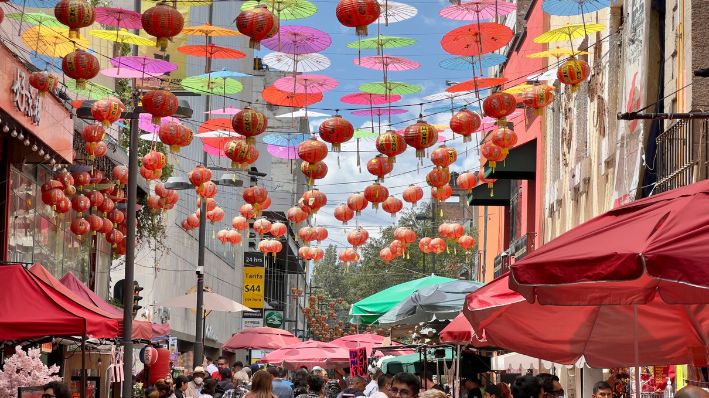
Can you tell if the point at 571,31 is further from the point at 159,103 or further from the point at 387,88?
the point at 159,103

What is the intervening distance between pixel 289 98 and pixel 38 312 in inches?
414

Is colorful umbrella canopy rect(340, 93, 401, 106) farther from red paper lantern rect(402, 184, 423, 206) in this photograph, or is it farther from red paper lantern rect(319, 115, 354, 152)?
red paper lantern rect(402, 184, 423, 206)

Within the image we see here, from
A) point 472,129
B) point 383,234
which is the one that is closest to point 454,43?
point 472,129

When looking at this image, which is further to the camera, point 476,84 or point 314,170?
point 314,170

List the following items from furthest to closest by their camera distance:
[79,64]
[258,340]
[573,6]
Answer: [258,340], [573,6], [79,64]

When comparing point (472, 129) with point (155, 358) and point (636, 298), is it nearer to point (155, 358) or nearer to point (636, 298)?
point (155, 358)

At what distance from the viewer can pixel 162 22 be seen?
15438 millimetres

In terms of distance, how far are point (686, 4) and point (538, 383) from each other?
6289 millimetres

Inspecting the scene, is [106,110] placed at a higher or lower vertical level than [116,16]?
lower

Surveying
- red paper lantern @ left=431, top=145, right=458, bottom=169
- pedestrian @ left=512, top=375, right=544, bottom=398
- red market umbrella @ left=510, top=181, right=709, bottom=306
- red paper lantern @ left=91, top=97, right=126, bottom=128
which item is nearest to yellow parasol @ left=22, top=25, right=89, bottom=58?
red paper lantern @ left=91, top=97, right=126, bottom=128

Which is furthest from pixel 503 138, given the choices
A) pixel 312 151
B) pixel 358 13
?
pixel 358 13

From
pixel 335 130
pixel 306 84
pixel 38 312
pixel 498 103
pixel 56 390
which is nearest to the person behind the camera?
pixel 56 390

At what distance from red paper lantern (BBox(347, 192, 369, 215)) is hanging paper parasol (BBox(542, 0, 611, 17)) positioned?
10.0 meters

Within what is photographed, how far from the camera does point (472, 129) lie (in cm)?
1981
